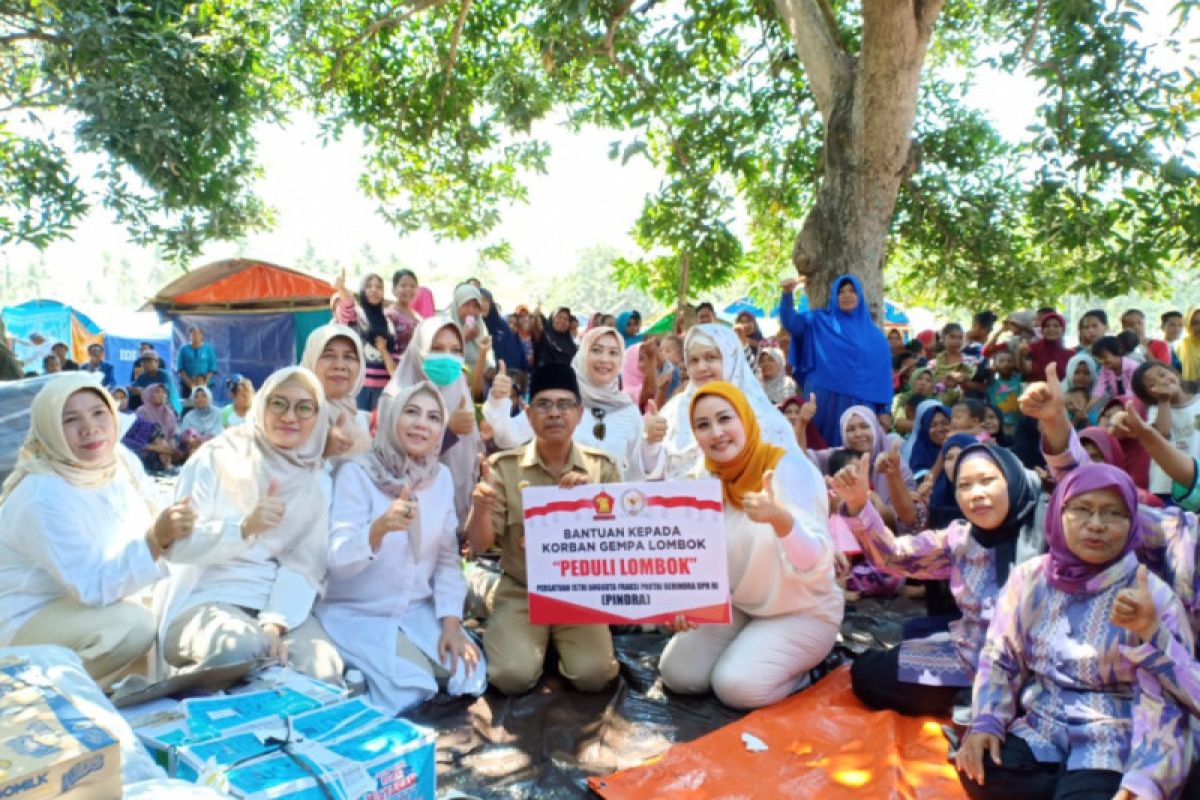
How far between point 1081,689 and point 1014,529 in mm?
646

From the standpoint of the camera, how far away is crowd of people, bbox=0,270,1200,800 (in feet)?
8.61

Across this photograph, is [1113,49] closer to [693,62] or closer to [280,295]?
[693,62]

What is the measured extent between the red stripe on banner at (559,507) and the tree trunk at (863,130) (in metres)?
4.36

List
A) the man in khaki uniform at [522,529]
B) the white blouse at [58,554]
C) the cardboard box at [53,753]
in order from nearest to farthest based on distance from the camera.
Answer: the cardboard box at [53,753]
the white blouse at [58,554]
the man in khaki uniform at [522,529]

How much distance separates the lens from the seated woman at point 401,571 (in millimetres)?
3580

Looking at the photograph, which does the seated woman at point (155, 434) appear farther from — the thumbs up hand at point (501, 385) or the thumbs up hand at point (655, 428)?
the thumbs up hand at point (655, 428)

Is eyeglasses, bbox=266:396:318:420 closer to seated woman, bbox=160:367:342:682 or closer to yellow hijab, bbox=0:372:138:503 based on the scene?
seated woman, bbox=160:367:342:682

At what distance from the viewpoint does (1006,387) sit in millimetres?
7469

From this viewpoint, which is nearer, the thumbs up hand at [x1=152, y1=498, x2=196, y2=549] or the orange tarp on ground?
the orange tarp on ground

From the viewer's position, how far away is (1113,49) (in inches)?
244

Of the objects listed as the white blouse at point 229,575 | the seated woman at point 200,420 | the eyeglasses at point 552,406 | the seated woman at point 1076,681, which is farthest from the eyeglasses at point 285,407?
the seated woman at point 200,420

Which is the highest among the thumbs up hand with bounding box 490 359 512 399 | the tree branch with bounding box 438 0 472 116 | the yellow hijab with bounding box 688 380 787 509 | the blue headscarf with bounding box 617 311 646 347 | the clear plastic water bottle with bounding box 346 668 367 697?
the tree branch with bounding box 438 0 472 116

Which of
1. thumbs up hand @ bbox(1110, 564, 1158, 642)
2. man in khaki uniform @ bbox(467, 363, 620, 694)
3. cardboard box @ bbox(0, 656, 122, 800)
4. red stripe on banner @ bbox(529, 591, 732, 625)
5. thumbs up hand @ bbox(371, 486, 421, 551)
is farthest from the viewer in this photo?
man in khaki uniform @ bbox(467, 363, 620, 694)

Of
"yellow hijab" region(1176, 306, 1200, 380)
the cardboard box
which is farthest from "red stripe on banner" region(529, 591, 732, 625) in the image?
"yellow hijab" region(1176, 306, 1200, 380)
